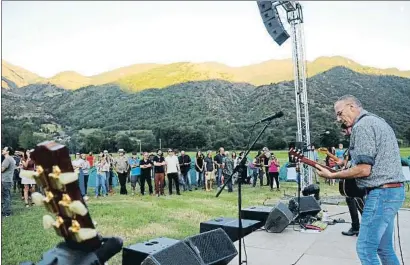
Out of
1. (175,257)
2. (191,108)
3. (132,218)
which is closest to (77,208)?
(175,257)

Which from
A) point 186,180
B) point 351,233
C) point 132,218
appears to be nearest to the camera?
point 351,233

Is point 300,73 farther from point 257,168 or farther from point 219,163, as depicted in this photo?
point 257,168

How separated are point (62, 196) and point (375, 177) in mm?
2274

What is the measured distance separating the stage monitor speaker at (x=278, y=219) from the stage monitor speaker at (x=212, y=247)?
1.90 meters

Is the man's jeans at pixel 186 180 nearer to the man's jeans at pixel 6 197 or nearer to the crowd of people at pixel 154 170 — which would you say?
the crowd of people at pixel 154 170

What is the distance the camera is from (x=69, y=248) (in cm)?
169

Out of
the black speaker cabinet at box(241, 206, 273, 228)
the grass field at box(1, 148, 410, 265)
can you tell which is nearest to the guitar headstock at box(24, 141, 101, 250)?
the grass field at box(1, 148, 410, 265)

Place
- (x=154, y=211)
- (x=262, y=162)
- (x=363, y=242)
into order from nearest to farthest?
(x=363, y=242) → (x=154, y=211) → (x=262, y=162)

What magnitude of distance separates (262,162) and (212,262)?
424 inches

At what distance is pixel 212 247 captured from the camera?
362 cm

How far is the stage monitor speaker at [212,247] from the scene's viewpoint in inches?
136

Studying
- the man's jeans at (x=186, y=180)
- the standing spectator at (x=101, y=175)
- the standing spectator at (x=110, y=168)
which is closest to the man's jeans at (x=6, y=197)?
the standing spectator at (x=101, y=175)

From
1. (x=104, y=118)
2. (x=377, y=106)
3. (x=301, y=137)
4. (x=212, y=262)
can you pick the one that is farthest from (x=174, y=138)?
(x=212, y=262)

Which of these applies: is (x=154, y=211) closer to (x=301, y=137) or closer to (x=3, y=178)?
(x=3, y=178)
